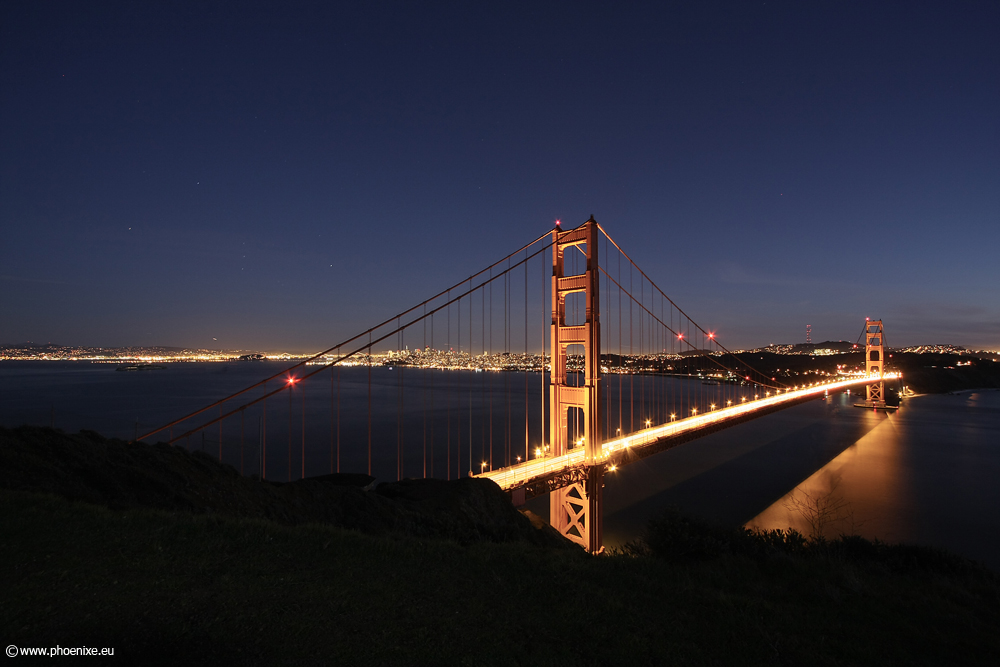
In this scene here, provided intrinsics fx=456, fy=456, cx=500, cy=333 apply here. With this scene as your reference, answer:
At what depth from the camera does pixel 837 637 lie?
464cm

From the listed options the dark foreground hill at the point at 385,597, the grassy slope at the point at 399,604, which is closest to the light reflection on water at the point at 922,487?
the dark foreground hill at the point at 385,597

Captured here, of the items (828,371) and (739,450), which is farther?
(828,371)

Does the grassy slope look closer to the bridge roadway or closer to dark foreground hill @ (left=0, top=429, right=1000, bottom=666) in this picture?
dark foreground hill @ (left=0, top=429, right=1000, bottom=666)

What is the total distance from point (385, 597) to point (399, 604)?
0.17m

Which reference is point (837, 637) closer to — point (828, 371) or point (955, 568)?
point (955, 568)

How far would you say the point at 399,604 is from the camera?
13.9 feet

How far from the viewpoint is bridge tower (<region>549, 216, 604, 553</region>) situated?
46.8 feet

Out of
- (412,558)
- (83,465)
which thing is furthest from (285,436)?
(412,558)

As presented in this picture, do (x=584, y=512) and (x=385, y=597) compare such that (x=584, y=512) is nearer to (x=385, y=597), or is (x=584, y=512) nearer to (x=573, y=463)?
(x=573, y=463)

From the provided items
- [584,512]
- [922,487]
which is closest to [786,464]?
[922,487]

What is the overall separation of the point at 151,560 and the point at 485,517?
6.73 m

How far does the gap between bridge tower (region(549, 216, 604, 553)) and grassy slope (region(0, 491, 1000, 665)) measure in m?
7.98

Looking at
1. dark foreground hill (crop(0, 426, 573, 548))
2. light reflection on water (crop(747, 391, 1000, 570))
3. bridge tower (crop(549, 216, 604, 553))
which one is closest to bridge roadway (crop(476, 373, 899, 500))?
bridge tower (crop(549, 216, 604, 553))

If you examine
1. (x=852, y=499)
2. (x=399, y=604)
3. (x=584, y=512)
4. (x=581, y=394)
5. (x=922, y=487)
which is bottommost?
(x=922, y=487)
